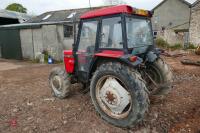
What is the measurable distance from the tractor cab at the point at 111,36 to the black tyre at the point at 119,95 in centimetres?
29

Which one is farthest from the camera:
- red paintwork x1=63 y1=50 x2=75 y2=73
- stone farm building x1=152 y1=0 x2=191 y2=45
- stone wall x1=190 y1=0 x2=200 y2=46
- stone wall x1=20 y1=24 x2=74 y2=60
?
stone farm building x1=152 y1=0 x2=191 y2=45

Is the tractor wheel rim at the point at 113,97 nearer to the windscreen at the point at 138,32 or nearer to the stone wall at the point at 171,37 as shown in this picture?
the windscreen at the point at 138,32

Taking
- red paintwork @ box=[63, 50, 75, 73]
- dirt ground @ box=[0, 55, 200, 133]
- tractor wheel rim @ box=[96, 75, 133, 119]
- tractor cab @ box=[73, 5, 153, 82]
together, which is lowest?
dirt ground @ box=[0, 55, 200, 133]

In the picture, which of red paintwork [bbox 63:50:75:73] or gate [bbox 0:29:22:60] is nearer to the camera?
red paintwork [bbox 63:50:75:73]

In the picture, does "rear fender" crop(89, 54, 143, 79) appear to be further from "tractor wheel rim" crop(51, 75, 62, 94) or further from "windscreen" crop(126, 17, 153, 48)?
"tractor wheel rim" crop(51, 75, 62, 94)

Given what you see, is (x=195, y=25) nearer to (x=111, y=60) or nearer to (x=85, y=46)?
(x=85, y=46)

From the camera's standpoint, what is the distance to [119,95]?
3277 millimetres

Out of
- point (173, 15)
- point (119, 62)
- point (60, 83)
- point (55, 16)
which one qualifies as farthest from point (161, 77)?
point (173, 15)

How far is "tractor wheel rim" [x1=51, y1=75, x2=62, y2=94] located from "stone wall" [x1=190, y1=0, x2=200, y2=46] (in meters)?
17.1

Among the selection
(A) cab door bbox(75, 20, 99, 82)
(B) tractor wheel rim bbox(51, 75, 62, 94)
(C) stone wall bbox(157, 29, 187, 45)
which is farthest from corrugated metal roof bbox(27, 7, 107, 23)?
(A) cab door bbox(75, 20, 99, 82)

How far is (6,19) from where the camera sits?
65.3 ft

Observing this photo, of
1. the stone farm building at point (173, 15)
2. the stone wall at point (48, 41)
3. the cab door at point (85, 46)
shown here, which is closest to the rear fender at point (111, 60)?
the cab door at point (85, 46)

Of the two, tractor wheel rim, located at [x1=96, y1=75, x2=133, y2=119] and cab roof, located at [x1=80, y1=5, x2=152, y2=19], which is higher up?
cab roof, located at [x1=80, y1=5, x2=152, y2=19]

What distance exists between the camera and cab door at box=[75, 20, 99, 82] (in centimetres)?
380
